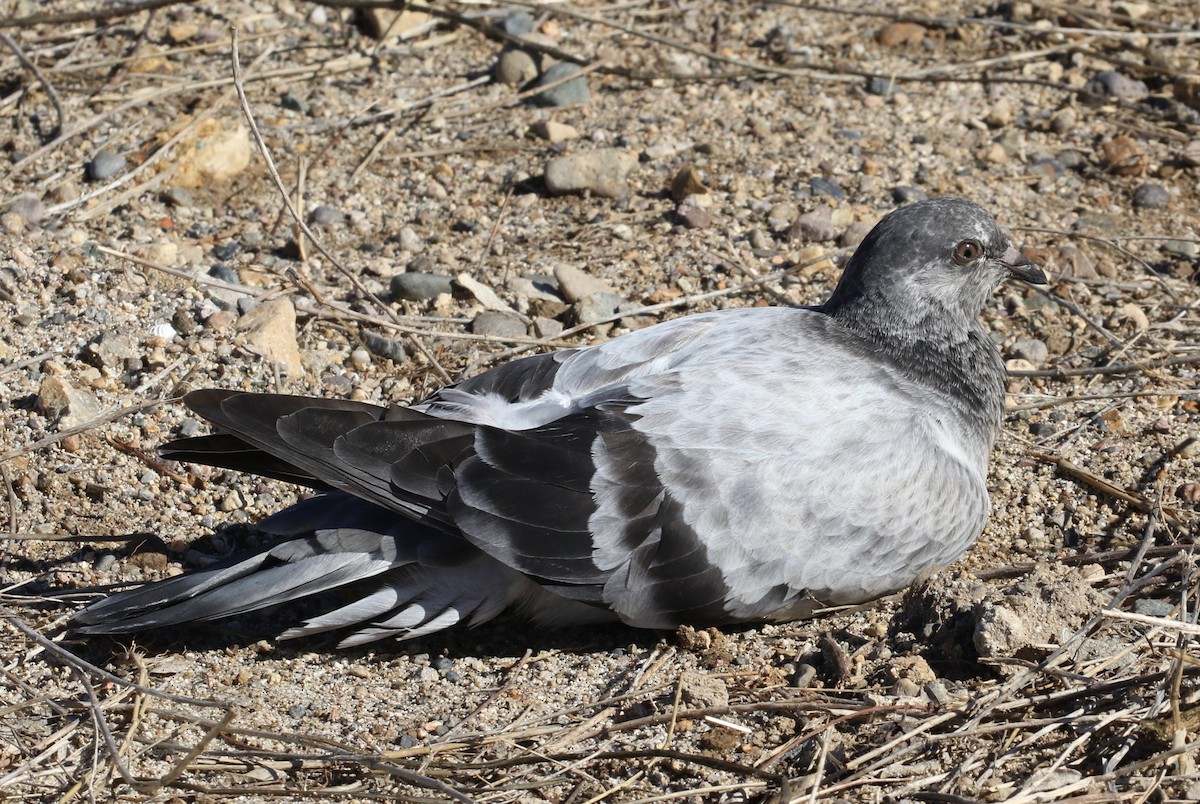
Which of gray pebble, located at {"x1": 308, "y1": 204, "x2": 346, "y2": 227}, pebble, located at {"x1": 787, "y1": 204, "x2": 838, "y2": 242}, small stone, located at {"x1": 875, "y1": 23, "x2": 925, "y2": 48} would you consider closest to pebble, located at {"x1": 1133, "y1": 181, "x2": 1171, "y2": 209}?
pebble, located at {"x1": 787, "y1": 204, "x2": 838, "y2": 242}

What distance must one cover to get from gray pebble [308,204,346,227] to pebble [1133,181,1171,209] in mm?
3593

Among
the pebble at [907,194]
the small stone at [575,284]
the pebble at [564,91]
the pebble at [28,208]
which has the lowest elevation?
the small stone at [575,284]

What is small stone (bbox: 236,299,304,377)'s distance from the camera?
5031 mm

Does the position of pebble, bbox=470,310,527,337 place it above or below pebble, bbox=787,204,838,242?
below

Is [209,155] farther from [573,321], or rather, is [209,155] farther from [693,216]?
[693,216]

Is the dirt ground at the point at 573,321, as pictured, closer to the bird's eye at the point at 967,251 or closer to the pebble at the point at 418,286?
the pebble at the point at 418,286

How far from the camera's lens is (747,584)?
12.7 ft

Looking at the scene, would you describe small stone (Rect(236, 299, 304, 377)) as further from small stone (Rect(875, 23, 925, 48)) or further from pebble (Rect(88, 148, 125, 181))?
small stone (Rect(875, 23, 925, 48))

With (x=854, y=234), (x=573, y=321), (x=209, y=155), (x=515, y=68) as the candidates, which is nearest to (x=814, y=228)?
(x=854, y=234)

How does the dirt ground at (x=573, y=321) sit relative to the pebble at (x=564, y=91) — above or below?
below

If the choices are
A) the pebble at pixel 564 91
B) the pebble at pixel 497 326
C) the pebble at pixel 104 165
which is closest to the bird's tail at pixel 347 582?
the pebble at pixel 497 326

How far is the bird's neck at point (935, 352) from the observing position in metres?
4.36

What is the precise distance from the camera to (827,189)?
609cm

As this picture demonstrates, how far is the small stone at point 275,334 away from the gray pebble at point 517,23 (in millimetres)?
2439
